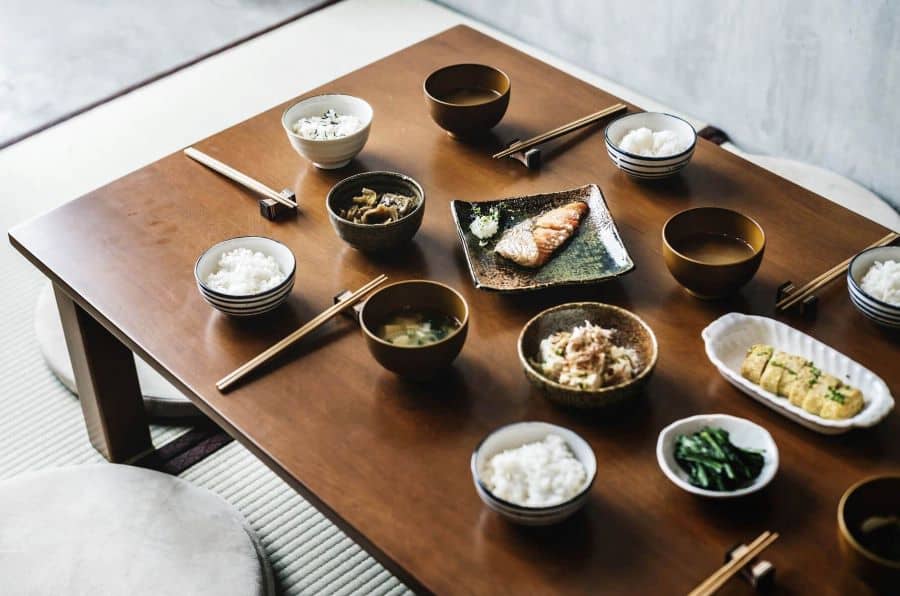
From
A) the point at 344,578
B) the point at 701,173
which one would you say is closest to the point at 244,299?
the point at 344,578

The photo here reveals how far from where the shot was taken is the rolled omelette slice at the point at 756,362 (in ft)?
5.69

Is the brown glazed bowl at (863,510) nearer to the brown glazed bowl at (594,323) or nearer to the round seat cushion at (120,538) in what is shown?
the brown glazed bowl at (594,323)

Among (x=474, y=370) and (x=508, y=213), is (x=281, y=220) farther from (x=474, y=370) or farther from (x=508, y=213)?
(x=474, y=370)

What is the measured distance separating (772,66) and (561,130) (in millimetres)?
1309

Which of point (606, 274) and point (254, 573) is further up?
point (606, 274)

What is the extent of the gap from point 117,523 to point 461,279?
834mm

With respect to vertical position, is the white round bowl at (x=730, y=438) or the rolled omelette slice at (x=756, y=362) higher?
the rolled omelette slice at (x=756, y=362)

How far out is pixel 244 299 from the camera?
188 centimetres

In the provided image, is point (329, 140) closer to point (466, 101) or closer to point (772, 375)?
point (466, 101)

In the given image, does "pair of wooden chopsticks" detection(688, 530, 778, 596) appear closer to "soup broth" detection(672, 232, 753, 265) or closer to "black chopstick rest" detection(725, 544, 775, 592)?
"black chopstick rest" detection(725, 544, 775, 592)

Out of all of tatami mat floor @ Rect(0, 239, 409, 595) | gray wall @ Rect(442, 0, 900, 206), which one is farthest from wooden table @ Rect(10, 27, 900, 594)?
gray wall @ Rect(442, 0, 900, 206)

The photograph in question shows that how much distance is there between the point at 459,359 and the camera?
1.84 metres

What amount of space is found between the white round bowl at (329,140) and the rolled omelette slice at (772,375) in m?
1.06

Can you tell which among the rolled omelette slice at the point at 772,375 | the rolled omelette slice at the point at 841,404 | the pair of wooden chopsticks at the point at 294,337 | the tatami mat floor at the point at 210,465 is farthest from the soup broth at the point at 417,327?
the tatami mat floor at the point at 210,465
